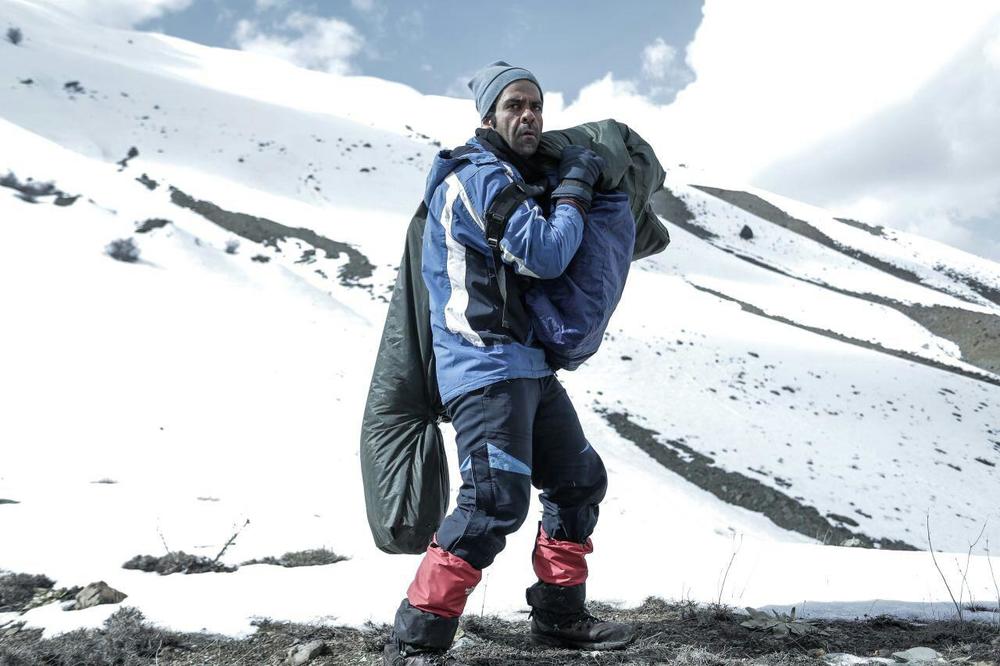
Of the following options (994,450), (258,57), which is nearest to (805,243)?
(994,450)

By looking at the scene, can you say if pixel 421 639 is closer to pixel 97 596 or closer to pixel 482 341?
pixel 482 341

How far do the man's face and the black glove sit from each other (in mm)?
161

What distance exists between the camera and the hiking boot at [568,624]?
308 centimetres

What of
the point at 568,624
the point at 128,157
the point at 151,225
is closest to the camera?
the point at 568,624

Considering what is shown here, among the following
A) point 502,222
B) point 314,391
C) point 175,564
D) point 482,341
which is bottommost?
point 175,564

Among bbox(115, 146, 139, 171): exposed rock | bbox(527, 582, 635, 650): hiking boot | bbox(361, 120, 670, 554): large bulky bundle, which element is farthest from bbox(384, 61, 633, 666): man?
bbox(115, 146, 139, 171): exposed rock

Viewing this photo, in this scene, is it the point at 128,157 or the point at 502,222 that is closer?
the point at 502,222

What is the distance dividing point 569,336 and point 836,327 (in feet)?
85.2

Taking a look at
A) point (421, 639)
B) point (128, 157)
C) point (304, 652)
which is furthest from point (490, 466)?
point (128, 157)

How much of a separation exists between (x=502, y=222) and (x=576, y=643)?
73.7 inches

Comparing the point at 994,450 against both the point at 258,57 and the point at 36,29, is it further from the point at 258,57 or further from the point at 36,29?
the point at 258,57

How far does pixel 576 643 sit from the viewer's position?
10.1 feet

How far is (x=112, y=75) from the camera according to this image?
31.1m

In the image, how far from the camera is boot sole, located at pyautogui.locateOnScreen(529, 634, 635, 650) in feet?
9.95
